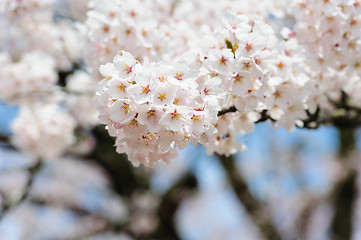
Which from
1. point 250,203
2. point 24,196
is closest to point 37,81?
point 24,196

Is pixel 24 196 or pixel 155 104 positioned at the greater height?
pixel 155 104

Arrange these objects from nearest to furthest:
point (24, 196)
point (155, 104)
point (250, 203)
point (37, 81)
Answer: point (155, 104), point (24, 196), point (37, 81), point (250, 203)

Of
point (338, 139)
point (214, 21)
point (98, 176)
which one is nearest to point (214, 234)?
point (98, 176)

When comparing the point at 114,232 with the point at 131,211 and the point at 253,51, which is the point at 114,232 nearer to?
the point at 131,211

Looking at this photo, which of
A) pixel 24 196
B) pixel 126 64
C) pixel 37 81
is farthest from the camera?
pixel 37 81

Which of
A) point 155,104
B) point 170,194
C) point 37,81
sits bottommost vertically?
point 170,194

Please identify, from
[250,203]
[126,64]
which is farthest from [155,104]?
[250,203]

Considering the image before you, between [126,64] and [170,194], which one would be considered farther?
[170,194]

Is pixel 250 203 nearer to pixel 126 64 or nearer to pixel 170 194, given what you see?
pixel 170 194
